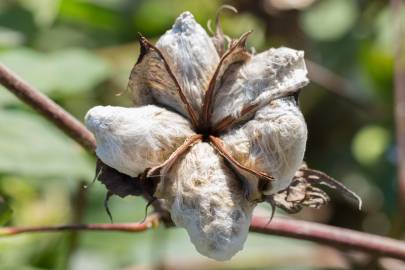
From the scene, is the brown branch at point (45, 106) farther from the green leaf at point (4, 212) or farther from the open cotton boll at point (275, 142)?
the open cotton boll at point (275, 142)

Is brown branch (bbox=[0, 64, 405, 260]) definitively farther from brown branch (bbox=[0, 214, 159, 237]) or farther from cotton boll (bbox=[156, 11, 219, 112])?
cotton boll (bbox=[156, 11, 219, 112])

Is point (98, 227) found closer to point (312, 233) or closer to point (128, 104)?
point (312, 233)

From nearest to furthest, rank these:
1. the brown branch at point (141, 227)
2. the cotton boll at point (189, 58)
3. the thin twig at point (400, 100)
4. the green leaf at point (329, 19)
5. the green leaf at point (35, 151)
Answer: the cotton boll at point (189, 58)
the brown branch at point (141, 227)
the green leaf at point (35, 151)
the thin twig at point (400, 100)
the green leaf at point (329, 19)

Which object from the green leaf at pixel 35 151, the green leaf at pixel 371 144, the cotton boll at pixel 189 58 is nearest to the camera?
the cotton boll at pixel 189 58

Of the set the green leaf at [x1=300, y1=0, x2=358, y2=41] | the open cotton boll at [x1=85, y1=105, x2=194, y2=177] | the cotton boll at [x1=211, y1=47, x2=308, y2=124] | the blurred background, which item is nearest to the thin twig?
the blurred background

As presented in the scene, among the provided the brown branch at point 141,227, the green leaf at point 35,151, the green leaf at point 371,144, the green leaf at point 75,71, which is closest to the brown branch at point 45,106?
the brown branch at point 141,227

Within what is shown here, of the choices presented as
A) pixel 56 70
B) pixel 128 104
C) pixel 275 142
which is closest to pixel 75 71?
pixel 56 70
